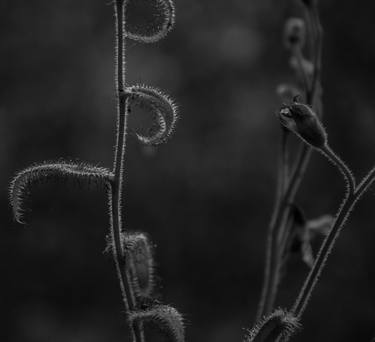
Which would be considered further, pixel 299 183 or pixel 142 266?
pixel 299 183

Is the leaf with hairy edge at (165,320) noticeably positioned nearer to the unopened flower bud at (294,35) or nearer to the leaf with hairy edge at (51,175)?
the leaf with hairy edge at (51,175)

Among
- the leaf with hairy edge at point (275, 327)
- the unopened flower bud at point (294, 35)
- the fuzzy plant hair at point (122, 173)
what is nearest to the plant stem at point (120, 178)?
the fuzzy plant hair at point (122, 173)

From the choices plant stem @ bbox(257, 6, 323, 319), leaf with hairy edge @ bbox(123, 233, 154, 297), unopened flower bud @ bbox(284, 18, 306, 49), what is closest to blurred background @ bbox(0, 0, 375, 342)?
unopened flower bud @ bbox(284, 18, 306, 49)

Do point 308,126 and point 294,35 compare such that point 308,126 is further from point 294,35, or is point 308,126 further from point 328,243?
point 294,35

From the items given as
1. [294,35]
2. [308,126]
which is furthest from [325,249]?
[294,35]

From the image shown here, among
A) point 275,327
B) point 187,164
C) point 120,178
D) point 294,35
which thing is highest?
point 294,35

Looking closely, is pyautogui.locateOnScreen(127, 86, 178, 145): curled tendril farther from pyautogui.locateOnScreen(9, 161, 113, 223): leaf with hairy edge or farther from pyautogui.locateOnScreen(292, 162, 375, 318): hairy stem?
pyautogui.locateOnScreen(292, 162, 375, 318): hairy stem

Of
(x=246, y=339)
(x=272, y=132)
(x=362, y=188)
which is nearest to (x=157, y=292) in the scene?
(x=246, y=339)
